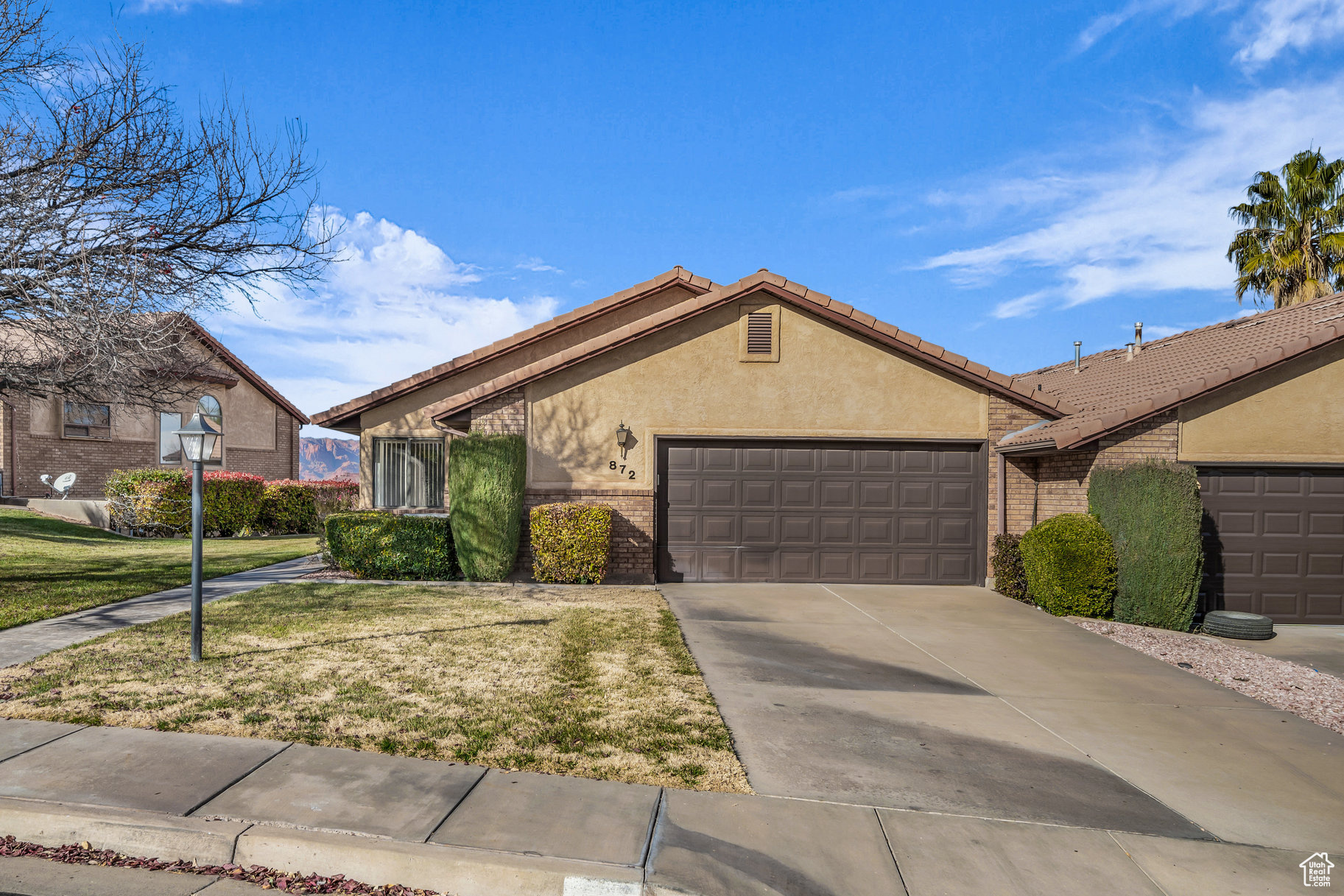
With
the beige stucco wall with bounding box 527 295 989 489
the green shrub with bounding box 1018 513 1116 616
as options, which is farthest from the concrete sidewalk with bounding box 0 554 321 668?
the green shrub with bounding box 1018 513 1116 616

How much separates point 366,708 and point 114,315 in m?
5.74

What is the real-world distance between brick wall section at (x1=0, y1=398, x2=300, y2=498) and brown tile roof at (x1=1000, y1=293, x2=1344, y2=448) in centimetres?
2596

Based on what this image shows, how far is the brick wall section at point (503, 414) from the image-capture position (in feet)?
39.4

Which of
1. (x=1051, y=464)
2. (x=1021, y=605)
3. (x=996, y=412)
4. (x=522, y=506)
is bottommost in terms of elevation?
(x=1021, y=605)

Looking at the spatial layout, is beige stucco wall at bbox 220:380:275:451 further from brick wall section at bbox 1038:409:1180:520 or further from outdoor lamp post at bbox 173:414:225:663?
brick wall section at bbox 1038:409:1180:520

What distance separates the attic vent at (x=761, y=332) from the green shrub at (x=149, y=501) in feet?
51.2

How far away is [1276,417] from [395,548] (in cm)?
1386

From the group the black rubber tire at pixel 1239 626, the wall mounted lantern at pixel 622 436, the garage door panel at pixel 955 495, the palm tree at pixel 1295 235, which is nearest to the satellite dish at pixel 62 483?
the wall mounted lantern at pixel 622 436

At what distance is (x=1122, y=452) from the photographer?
1048 centimetres

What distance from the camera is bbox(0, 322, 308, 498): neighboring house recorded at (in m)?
21.4

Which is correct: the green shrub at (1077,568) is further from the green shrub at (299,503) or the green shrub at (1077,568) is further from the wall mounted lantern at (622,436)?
the green shrub at (299,503)

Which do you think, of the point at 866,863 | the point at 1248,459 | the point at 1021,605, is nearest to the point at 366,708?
the point at 866,863

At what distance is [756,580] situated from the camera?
40.0 ft

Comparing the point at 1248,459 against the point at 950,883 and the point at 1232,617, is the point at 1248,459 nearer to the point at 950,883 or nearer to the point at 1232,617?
the point at 1232,617
